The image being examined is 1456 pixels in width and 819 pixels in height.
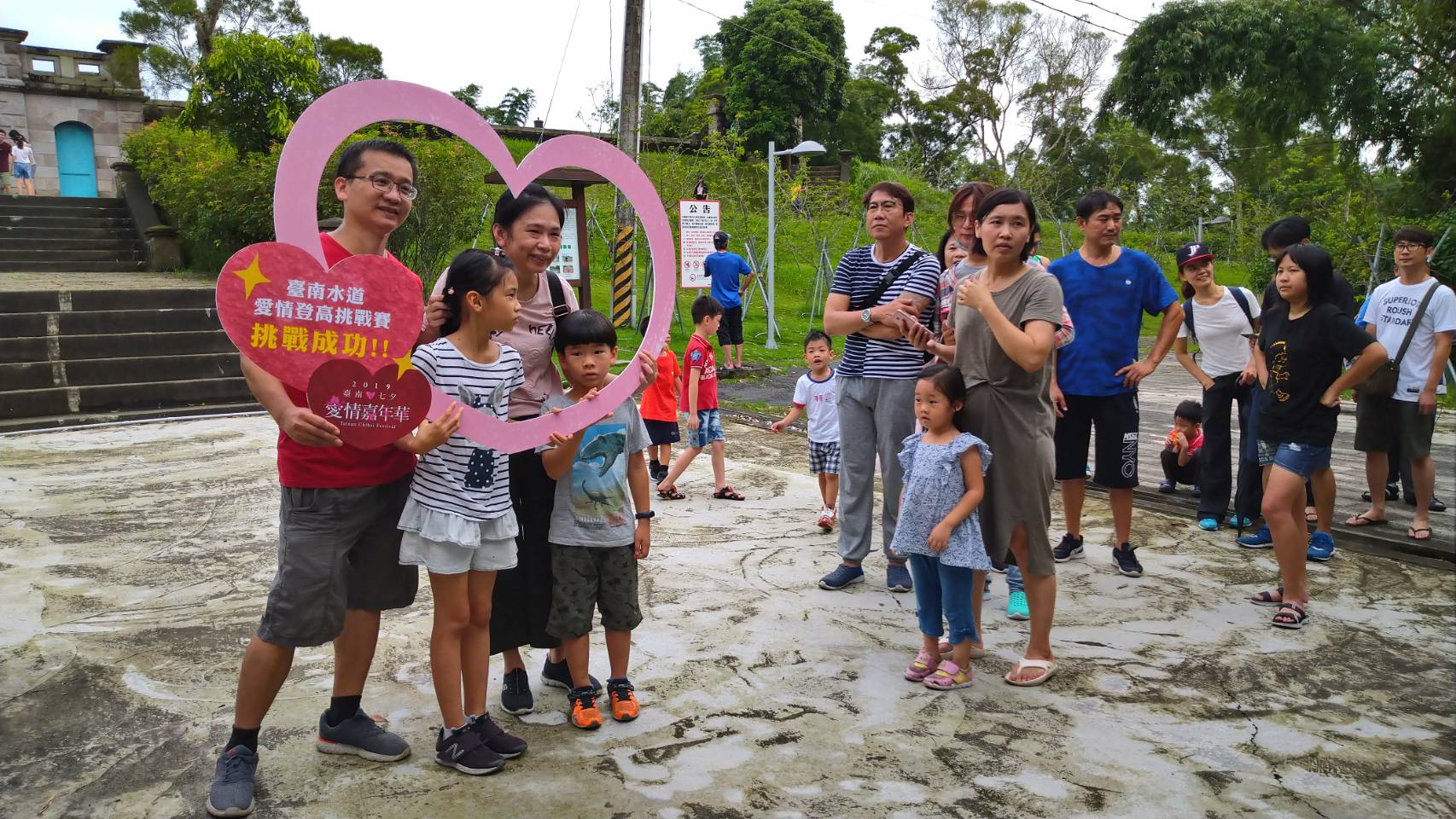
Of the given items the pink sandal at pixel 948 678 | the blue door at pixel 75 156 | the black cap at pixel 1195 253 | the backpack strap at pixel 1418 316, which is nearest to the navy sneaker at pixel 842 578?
the pink sandal at pixel 948 678

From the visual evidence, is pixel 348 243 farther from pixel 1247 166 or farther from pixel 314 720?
pixel 1247 166

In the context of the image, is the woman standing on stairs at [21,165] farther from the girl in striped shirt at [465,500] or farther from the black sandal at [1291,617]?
the black sandal at [1291,617]

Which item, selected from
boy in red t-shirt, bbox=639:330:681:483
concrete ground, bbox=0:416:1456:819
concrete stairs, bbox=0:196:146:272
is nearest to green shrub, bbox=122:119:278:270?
concrete stairs, bbox=0:196:146:272

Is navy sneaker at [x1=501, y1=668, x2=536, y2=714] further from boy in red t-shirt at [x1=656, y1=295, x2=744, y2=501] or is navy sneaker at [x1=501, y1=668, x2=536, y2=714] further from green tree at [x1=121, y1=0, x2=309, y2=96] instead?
green tree at [x1=121, y1=0, x2=309, y2=96]

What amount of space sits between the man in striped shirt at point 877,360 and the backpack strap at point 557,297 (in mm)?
1278

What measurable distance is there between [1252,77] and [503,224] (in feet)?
43.5

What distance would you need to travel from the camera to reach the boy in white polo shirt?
18.6ft

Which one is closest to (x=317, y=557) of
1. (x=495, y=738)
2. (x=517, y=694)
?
(x=495, y=738)

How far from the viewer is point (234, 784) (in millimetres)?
2600

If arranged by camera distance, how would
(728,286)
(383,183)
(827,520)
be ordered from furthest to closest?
(728,286) → (827,520) → (383,183)

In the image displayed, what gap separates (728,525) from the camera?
18.7ft

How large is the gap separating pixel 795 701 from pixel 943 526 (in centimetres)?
77

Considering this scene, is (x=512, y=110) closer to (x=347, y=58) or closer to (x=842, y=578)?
(x=347, y=58)

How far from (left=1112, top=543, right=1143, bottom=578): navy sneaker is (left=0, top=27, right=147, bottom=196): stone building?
25.3 meters
